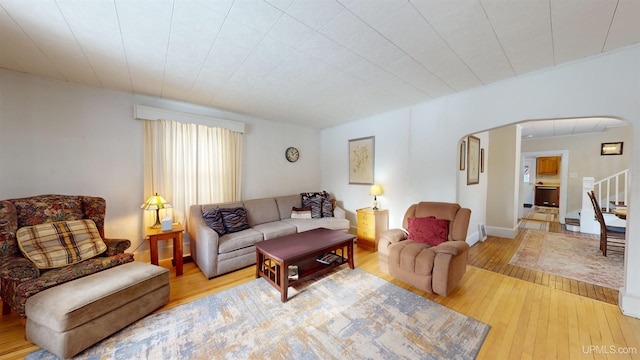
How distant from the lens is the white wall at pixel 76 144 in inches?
91.6

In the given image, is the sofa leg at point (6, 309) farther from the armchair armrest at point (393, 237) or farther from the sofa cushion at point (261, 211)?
the armchair armrest at point (393, 237)

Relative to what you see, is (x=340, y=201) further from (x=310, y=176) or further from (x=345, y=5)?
(x=345, y=5)

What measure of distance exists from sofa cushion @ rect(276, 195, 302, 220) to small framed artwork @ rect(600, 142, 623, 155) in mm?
7596

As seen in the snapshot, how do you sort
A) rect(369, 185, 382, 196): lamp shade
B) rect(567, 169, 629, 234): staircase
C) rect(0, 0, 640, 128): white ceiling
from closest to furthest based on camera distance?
rect(0, 0, 640, 128): white ceiling → rect(369, 185, 382, 196): lamp shade → rect(567, 169, 629, 234): staircase

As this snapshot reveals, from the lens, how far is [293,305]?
2.20m

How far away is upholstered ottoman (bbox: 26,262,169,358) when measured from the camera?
1.56m

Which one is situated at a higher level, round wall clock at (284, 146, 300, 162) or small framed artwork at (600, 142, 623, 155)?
small framed artwork at (600, 142, 623, 155)

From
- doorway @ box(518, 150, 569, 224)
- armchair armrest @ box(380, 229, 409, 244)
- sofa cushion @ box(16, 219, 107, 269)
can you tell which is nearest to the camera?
sofa cushion @ box(16, 219, 107, 269)

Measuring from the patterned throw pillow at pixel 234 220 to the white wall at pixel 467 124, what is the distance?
2.25 metres

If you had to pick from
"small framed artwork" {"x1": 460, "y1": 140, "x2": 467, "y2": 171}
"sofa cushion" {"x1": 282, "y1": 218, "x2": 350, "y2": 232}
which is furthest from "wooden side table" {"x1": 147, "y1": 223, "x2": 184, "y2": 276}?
"small framed artwork" {"x1": 460, "y1": 140, "x2": 467, "y2": 171}

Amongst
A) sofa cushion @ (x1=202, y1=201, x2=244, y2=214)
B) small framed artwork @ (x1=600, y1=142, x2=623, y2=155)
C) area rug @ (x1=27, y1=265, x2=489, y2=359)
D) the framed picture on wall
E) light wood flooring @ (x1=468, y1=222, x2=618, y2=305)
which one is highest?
small framed artwork @ (x1=600, y1=142, x2=623, y2=155)

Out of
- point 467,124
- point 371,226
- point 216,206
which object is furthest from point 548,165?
point 216,206

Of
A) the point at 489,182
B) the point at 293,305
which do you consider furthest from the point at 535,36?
the point at 489,182

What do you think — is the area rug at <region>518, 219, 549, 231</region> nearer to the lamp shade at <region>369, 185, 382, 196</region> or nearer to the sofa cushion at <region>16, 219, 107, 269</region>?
the lamp shade at <region>369, 185, 382, 196</region>
